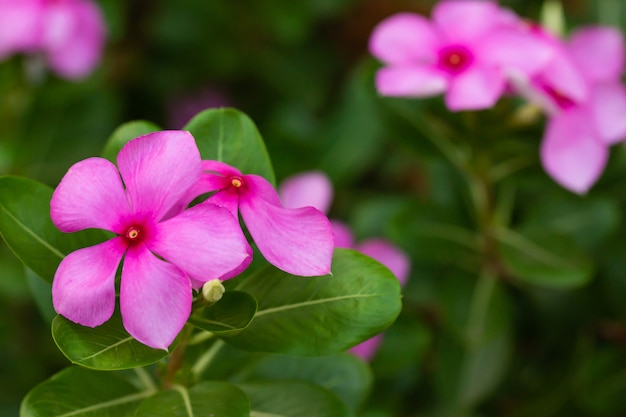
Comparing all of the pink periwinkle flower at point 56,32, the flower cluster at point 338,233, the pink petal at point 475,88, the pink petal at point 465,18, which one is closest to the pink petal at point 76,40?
the pink periwinkle flower at point 56,32

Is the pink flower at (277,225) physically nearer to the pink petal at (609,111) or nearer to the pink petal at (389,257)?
the pink petal at (389,257)

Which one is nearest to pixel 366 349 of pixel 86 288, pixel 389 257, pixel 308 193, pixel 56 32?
pixel 389 257

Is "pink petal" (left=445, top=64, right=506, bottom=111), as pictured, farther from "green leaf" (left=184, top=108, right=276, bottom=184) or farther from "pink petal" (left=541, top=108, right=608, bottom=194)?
"green leaf" (left=184, top=108, right=276, bottom=184)

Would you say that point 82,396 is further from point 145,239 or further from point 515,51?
point 515,51

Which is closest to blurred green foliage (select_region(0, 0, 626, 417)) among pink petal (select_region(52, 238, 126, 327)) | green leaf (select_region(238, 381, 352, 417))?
green leaf (select_region(238, 381, 352, 417))

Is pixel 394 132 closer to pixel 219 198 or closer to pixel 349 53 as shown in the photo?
pixel 219 198

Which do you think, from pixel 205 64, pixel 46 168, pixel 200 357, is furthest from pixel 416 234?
pixel 205 64
